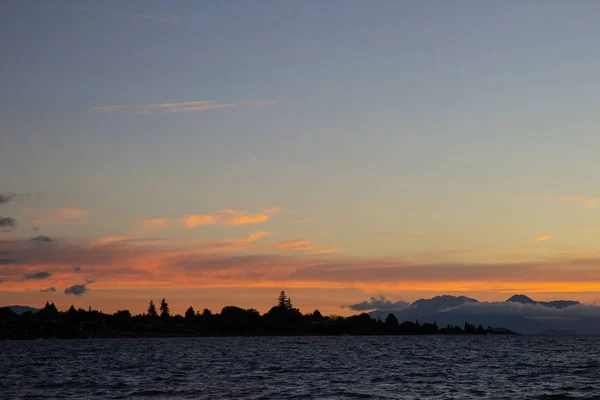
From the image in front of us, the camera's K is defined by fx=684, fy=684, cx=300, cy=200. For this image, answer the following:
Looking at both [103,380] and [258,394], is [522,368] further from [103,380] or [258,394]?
[103,380]

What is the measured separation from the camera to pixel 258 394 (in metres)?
78.9

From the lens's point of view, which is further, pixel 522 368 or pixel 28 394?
pixel 522 368

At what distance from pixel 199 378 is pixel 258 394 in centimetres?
2350

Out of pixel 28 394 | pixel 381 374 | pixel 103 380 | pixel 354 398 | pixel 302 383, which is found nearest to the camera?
pixel 354 398

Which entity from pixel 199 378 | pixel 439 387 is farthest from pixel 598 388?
pixel 199 378

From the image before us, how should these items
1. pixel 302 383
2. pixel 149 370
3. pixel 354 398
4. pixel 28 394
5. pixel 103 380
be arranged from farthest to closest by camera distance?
pixel 149 370 < pixel 103 380 < pixel 302 383 < pixel 28 394 < pixel 354 398

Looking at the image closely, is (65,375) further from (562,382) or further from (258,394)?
(562,382)

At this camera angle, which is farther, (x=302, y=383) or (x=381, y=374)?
(x=381, y=374)

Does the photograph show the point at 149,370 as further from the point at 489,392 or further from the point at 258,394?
the point at 489,392

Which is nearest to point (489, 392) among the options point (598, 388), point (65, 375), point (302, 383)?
point (598, 388)

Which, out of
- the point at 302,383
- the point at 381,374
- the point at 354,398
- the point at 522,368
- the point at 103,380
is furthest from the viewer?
the point at 522,368

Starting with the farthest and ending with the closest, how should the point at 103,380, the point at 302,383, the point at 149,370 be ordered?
the point at 149,370
the point at 103,380
the point at 302,383

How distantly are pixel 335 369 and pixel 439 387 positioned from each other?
115 feet

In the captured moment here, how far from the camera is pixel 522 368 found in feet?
417
